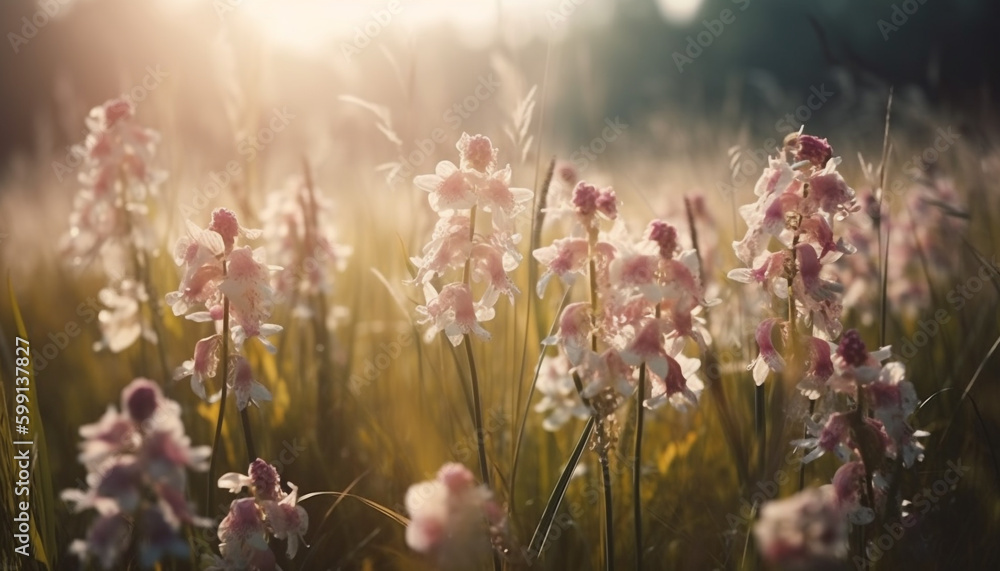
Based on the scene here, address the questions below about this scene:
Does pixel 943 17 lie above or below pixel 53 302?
above

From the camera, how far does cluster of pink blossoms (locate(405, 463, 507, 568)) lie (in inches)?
48.9

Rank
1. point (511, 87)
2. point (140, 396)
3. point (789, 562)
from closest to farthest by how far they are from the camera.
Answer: point (789, 562)
point (140, 396)
point (511, 87)

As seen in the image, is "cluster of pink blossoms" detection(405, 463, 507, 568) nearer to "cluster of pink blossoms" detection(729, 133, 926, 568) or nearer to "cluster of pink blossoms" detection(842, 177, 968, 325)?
"cluster of pink blossoms" detection(729, 133, 926, 568)

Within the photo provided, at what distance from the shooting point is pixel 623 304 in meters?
1.57

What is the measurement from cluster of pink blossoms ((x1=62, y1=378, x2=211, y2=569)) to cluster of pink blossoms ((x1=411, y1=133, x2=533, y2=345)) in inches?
25.4

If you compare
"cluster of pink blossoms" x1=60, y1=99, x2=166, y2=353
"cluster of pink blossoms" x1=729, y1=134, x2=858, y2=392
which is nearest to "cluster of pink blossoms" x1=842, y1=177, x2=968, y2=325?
"cluster of pink blossoms" x1=729, y1=134, x2=858, y2=392

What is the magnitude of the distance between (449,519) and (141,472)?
0.47 m

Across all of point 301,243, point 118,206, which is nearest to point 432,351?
point 301,243

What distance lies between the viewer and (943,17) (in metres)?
18.9

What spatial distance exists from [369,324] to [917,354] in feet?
8.47

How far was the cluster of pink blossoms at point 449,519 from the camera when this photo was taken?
124cm

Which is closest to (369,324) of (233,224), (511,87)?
(511,87)

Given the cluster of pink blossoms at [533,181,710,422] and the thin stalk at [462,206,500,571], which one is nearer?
the cluster of pink blossoms at [533,181,710,422]

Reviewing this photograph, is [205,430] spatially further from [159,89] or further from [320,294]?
[159,89]
